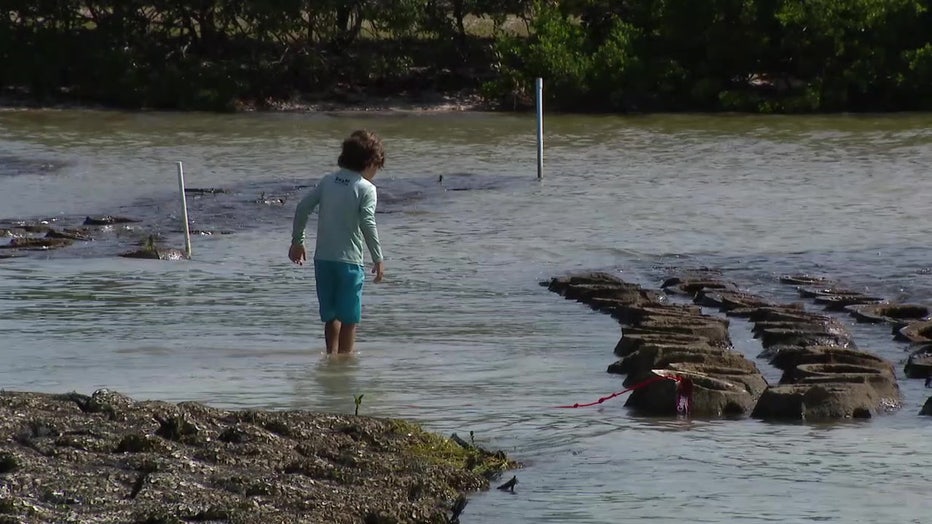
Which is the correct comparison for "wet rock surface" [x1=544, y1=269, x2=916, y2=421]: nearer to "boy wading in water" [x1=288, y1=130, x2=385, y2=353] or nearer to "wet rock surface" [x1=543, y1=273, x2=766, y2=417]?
"wet rock surface" [x1=543, y1=273, x2=766, y2=417]

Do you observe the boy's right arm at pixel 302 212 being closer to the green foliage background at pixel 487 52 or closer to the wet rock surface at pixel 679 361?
the wet rock surface at pixel 679 361

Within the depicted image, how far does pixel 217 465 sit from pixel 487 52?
3492cm

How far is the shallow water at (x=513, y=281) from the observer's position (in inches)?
279

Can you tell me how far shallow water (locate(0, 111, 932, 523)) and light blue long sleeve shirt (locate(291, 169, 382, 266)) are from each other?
2.23 ft

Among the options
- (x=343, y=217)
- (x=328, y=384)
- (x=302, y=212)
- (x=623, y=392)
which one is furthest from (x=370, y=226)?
(x=623, y=392)

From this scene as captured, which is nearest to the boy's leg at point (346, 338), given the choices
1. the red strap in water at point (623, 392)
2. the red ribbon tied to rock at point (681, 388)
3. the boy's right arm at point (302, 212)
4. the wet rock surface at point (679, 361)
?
the boy's right arm at point (302, 212)

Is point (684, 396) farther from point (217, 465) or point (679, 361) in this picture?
point (217, 465)

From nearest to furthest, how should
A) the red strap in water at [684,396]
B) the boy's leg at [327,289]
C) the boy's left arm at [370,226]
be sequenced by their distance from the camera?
the red strap in water at [684,396], the boy's left arm at [370,226], the boy's leg at [327,289]

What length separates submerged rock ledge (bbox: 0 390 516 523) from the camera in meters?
5.66

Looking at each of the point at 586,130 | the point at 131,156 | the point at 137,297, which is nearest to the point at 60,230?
the point at 137,297

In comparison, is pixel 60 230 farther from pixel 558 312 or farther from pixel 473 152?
pixel 473 152

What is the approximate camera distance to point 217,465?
6.28 metres

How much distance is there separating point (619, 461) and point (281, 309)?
575 cm

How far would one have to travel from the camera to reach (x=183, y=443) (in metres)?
6.55
